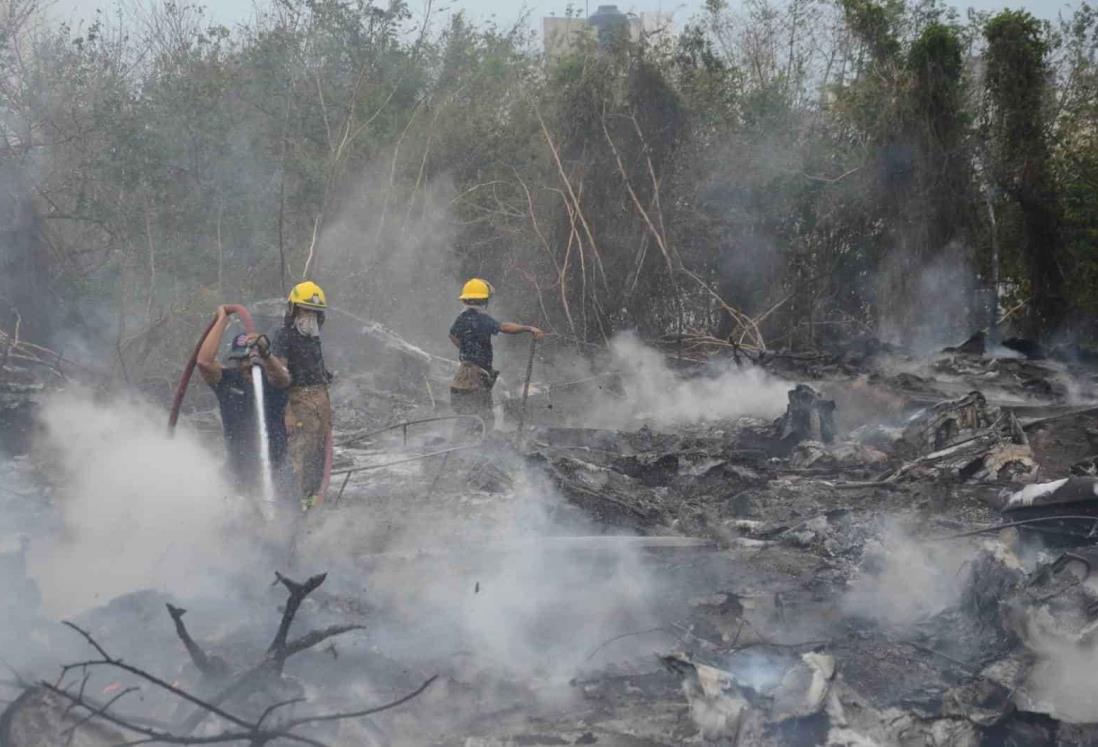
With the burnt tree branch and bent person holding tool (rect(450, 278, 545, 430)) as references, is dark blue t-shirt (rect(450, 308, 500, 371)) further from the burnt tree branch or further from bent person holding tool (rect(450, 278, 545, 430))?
the burnt tree branch

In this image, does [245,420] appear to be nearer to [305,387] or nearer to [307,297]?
[305,387]

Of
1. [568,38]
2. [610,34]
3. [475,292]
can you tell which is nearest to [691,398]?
[475,292]

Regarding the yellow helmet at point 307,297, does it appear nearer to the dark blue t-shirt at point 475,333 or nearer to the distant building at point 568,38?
the dark blue t-shirt at point 475,333

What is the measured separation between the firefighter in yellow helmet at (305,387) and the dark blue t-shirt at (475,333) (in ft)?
5.96

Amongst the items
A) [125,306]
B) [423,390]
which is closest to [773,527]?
[423,390]

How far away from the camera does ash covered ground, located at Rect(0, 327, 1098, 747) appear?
4016mm

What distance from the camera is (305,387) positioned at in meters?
6.43

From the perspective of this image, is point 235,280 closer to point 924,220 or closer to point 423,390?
point 423,390

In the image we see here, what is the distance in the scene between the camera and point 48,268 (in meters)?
11.6

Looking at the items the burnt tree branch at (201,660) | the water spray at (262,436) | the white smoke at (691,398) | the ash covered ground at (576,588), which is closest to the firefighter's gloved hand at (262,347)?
the water spray at (262,436)

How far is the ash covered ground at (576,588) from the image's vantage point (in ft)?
13.2

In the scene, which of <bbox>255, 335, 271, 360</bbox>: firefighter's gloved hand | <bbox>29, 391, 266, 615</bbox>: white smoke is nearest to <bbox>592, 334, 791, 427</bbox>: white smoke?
<bbox>29, 391, 266, 615</bbox>: white smoke

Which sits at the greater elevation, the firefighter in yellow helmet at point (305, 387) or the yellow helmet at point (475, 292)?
the yellow helmet at point (475, 292)

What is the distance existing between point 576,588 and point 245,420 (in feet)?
7.44
